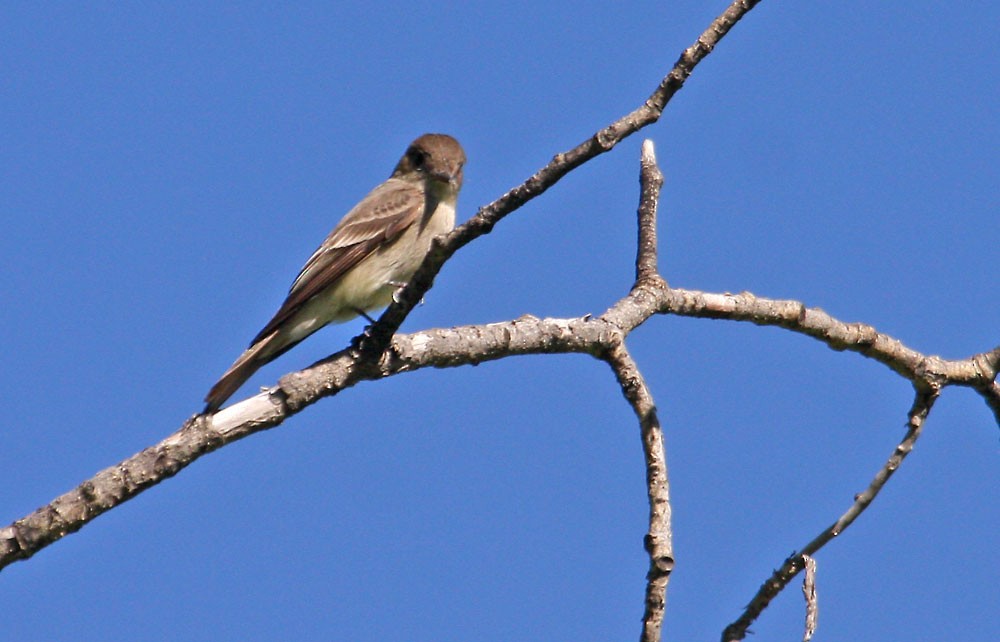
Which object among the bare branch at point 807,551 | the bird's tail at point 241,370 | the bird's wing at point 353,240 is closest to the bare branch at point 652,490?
the bare branch at point 807,551

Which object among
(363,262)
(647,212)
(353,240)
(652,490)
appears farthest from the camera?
(353,240)

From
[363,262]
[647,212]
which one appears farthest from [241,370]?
[647,212]

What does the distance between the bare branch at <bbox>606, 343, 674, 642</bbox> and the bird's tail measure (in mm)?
1642

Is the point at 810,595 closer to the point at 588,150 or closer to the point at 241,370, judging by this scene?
the point at 588,150

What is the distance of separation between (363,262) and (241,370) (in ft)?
3.95

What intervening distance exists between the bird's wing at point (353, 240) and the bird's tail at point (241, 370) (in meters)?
0.08

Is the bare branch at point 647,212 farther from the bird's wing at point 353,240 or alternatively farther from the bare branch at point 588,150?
the bird's wing at point 353,240

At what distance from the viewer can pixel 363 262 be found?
264 inches

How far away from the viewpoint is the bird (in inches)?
251

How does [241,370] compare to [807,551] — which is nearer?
[807,551]

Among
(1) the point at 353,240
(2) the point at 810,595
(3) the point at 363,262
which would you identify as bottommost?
(2) the point at 810,595

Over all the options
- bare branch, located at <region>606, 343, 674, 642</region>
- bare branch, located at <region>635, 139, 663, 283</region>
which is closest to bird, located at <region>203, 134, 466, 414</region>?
bare branch, located at <region>635, 139, 663, 283</region>

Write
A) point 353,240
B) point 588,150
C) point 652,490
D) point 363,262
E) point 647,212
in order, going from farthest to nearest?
point 353,240 → point 363,262 → point 647,212 → point 652,490 → point 588,150

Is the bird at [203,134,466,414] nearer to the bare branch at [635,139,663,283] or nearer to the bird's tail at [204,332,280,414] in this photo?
the bird's tail at [204,332,280,414]
